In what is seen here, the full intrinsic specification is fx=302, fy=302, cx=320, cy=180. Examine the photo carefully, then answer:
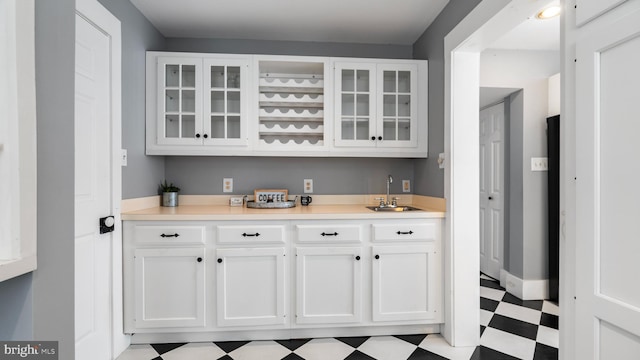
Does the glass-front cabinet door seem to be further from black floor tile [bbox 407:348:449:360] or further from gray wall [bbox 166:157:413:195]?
black floor tile [bbox 407:348:449:360]

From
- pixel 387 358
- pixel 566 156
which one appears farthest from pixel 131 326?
pixel 566 156

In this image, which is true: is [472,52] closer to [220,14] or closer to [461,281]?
[461,281]

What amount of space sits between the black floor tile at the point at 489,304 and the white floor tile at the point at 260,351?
182 centimetres

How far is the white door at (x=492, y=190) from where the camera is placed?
130 inches

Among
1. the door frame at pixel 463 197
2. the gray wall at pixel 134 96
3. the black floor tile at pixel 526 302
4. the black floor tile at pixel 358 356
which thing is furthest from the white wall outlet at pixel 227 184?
the black floor tile at pixel 526 302

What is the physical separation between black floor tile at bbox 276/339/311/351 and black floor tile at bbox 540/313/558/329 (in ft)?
6.22

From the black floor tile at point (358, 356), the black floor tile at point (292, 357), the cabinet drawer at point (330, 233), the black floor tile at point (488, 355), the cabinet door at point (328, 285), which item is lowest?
the black floor tile at point (488, 355)

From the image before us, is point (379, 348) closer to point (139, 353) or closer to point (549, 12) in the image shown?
point (139, 353)

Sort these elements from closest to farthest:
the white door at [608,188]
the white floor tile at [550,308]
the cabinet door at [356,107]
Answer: the white door at [608,188], the cabinet door at [356,107], the white floor tile at [550,308]

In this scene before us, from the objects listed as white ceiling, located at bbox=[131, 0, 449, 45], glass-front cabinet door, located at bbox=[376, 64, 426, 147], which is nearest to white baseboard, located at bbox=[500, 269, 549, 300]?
glass-front cabinet door, located at bbox=[376, 64, 426, 147]

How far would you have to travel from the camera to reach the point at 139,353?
6.51 ft

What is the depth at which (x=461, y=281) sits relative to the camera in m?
2.09

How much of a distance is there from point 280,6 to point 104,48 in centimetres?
118

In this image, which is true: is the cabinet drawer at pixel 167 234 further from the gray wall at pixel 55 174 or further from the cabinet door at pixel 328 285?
the gray wall at pixel 55 174
